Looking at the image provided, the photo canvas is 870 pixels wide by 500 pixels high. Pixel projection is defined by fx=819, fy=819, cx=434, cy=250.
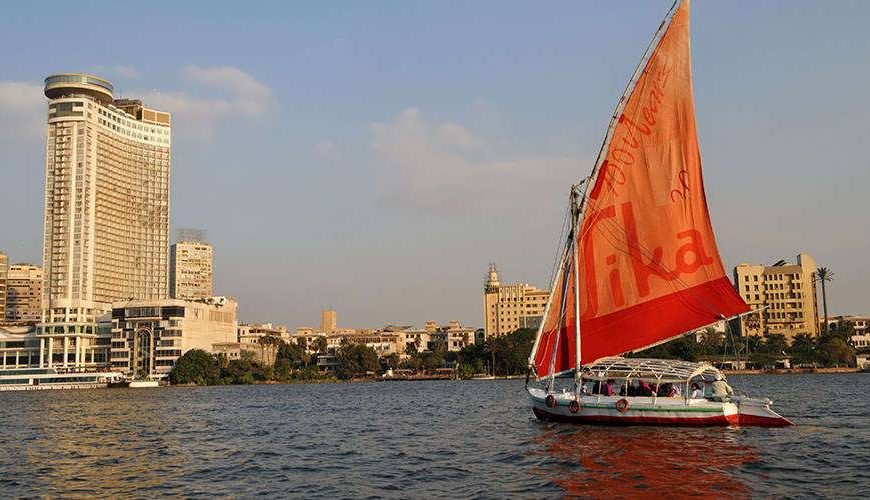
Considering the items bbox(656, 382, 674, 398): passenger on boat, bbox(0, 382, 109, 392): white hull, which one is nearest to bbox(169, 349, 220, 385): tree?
bbox(0, 382, 109, 392): white hull

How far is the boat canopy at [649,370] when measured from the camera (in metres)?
42.1

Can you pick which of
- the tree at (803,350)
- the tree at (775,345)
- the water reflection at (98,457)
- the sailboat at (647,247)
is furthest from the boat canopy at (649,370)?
the tree at (803,350)

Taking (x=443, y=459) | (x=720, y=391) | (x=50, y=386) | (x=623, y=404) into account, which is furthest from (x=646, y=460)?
(x=50, y=386)

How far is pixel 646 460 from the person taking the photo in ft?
108

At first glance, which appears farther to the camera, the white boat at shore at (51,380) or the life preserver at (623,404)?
the white boat at shore at (51,380)

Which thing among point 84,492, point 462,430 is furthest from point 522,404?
→ point 84,492

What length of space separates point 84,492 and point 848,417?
4485 centimetres

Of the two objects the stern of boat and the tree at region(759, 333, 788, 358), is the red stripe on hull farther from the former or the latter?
the tree at region(759, 333, 788, 358)

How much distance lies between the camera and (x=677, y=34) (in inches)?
1743

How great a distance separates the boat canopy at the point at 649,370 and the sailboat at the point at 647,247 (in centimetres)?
12

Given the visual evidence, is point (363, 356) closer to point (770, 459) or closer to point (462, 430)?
point (462, 430)

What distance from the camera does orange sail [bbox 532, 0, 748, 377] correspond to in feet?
145

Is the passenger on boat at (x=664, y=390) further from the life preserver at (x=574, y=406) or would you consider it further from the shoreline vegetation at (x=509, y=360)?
the shoreline vegetation at (x=509, y=360)

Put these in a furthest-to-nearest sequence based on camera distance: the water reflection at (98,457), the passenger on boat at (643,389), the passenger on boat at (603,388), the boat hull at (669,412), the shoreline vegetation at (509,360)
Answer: the shoreline vegetation at (509,360) < the passenger on boat at (603,388) < the passenger on boat at (643,389) < the boat hull at (669,412) < the water reflection at (98,457)
